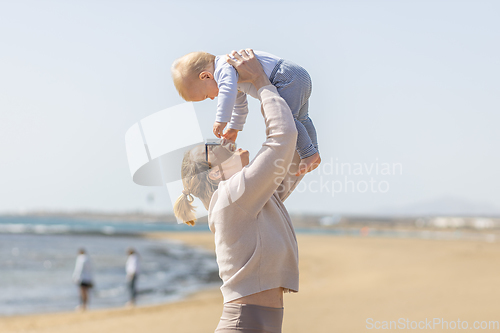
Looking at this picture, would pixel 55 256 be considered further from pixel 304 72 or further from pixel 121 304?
pixel 304 72

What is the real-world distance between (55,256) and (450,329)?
2325 cm

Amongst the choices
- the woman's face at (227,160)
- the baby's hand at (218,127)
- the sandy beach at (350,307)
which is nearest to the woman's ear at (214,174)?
the woman's face at (227,160)

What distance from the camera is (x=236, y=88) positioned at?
208 centimetres

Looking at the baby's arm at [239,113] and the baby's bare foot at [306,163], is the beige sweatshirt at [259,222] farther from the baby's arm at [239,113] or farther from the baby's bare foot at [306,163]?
the baby's arm at [239,113]

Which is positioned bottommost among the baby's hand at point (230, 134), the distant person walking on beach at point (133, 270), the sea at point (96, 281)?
the sea at point (96, 281)

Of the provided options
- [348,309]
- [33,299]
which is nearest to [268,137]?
[348,309]

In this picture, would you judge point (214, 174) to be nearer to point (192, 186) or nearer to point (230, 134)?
point (192, 186)

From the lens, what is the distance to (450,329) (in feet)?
30.9

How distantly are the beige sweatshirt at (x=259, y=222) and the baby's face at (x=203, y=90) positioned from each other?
1.57ft

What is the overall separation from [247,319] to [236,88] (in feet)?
3.26

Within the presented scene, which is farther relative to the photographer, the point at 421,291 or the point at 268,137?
the point at 421,291

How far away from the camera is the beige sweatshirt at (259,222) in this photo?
179cm

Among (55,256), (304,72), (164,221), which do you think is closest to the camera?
(304,72)

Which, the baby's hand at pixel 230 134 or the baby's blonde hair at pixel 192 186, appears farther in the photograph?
the baby's hand at pixel 230 134
